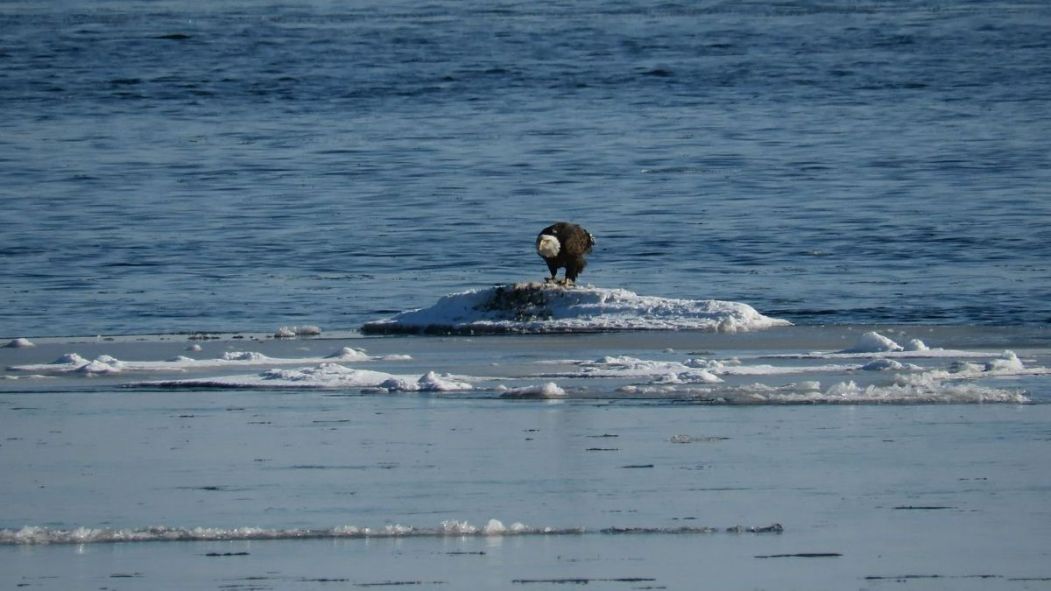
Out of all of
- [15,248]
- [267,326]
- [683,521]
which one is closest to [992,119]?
[15,248]

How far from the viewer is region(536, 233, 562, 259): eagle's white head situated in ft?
46.9

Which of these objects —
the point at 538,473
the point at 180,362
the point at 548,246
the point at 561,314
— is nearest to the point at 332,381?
the point at 180,362

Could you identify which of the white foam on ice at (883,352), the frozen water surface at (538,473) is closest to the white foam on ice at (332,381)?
the frozen water surface at (538,473)

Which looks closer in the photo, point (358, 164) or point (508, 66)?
point (358, 164)

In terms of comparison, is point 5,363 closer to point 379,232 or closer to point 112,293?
point 112,293

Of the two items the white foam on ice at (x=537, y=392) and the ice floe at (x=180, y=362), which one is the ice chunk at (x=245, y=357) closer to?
the ice floe at (x=180, y=362)

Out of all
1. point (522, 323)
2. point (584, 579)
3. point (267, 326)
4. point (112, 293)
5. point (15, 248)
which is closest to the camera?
point (584, 579)

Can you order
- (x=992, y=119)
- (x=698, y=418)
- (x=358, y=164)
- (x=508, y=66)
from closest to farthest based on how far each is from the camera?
(x=698, y=418) → (x=358, y=164) → (x=992, y=119) → (x=508, y=66)

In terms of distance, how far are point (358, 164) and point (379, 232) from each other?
25.5 ft

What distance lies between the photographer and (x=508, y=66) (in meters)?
45.1

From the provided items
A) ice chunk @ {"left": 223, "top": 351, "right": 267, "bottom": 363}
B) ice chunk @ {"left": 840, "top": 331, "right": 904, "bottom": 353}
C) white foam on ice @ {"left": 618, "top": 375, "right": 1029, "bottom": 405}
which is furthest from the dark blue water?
white foam on ice @ {"left": 618, "top": 375, "right": 1029, "bottom": 405}

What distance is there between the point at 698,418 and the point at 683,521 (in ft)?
7.34

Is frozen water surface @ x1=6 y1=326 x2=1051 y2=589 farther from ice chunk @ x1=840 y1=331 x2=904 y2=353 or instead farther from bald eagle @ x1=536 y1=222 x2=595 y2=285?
bald eagle @ x1=536 y1=222 x2=595 y2=285

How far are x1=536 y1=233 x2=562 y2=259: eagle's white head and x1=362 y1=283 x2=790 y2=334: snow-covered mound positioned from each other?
0.23 m
